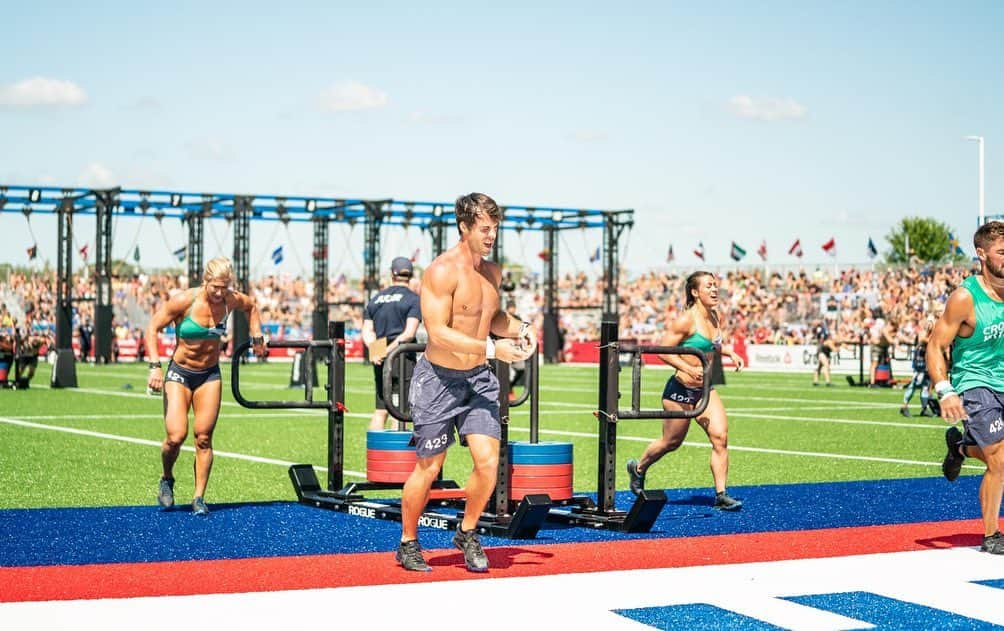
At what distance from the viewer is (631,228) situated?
54.8m

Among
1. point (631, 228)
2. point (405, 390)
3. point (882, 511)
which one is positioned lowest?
point (882, 511)

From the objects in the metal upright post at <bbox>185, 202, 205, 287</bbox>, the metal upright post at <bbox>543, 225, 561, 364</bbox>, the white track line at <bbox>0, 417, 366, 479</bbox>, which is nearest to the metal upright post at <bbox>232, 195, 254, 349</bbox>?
the metal upright post at <bbox>185, 202, 205, 287</bbox>

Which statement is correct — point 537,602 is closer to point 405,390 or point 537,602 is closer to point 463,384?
point 463,384

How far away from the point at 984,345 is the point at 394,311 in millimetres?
7163

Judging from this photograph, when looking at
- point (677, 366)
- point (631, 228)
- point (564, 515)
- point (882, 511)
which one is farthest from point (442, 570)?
point (631, 228)

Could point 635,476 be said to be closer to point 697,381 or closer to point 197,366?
point 697,381

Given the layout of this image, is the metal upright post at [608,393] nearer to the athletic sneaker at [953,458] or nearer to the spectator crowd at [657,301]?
the athletic sneaker at [953,458]

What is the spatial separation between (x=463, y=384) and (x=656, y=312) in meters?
60.5

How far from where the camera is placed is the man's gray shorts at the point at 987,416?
8.73 meters

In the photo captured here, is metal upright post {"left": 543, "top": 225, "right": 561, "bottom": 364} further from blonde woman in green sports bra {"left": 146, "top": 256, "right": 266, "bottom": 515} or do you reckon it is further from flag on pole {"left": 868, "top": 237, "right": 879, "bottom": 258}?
blonde woman in green sports bra {"left": 146, "top": 256, "right": 266, "bottom": 515}

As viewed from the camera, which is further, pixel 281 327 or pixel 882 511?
pixel 281 327

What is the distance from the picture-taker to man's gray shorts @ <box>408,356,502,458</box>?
320 inches

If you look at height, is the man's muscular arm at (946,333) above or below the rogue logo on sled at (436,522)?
above

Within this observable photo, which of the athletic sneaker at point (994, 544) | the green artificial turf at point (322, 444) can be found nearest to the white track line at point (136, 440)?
the green artificial turf at point (322, 444)
